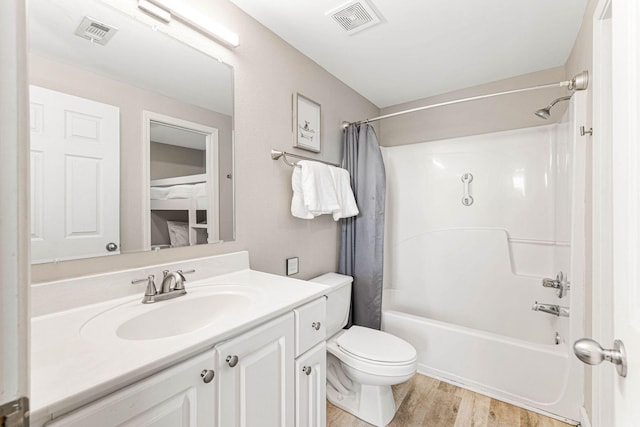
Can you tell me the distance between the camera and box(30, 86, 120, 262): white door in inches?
34.1

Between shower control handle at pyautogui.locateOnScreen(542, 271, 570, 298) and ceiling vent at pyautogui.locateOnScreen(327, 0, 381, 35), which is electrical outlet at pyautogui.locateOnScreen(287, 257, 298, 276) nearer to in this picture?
ceiling vent at pyautogui.locateOnScreen(327, 0, 381, 35)

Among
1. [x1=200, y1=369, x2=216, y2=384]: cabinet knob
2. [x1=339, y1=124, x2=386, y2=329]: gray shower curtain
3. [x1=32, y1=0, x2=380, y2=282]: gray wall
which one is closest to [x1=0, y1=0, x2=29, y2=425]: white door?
[x1=200, y1=369, x2=216, y2=384]: cabinet knob

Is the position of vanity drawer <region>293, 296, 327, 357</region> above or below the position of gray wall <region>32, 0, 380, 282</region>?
below

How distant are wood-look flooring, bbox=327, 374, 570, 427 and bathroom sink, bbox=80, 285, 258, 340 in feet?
3.29

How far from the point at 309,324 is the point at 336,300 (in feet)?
2.34

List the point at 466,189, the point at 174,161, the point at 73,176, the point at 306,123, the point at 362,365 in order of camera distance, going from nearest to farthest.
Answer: the point at 73,176
the point at 174,161
the point at 362,365
the point at 306,123
the point at 466,189

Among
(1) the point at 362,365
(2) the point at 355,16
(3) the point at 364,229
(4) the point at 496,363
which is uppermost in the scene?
(2) the point at 355,16

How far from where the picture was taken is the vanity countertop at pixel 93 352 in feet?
1.73

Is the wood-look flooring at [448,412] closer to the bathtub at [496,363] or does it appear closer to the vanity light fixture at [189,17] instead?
the bathtub at [496,363]

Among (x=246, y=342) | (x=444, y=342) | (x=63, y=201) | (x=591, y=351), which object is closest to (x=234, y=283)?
(x=246, y=342)

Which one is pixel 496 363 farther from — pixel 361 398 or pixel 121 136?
pixel 121 136

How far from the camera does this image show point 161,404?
66 centimetres

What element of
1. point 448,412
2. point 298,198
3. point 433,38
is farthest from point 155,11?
point 448,412

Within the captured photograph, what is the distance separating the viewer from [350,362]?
1542 mm
